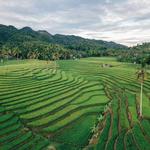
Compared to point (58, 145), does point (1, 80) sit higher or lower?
higher

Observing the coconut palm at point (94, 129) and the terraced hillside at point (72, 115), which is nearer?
the terraced hillside at point (72, 115)

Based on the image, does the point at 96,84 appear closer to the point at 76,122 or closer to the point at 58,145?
the point at 76,122

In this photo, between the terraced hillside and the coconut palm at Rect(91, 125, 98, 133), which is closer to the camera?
the terraced hillside

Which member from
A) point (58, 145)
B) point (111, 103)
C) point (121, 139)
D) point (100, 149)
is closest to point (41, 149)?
point (58, 145)

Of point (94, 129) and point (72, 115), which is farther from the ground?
point (72, 115)

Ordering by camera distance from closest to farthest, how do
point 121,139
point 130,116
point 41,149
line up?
point 41,149
point 121,139
point 130,116

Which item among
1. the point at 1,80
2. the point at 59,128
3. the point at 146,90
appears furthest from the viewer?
the point at 1,80

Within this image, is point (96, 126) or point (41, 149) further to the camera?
point (96, 126)

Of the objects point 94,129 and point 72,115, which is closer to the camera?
point 94,129
